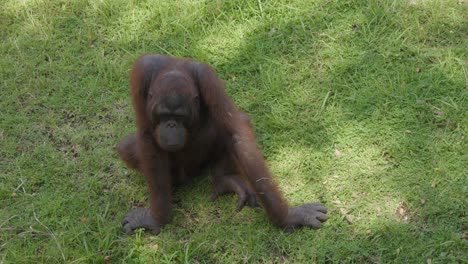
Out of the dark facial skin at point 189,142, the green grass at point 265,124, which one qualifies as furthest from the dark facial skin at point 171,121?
the green grass at point 265,124

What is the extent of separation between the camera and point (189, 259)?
3412mm

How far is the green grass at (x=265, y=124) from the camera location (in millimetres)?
3471

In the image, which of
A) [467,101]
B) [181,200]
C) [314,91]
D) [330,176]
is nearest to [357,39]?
[314,91]

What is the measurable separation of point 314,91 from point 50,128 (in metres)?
2.02

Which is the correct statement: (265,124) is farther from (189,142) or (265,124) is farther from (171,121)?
(171,121)

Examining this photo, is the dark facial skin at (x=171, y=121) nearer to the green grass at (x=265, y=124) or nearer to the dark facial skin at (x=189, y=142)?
the dark facial skin at (x=189, y=142)

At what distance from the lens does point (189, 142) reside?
372 cm

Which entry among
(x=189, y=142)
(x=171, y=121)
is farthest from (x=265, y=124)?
(x=171, y=121)

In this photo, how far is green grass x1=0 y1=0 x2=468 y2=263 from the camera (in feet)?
11.4

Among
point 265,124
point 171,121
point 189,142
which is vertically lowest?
point 265,124

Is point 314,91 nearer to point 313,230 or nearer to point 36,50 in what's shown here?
point 313,230

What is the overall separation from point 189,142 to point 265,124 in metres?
0.75

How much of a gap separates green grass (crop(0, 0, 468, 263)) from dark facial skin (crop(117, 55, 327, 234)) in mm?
117

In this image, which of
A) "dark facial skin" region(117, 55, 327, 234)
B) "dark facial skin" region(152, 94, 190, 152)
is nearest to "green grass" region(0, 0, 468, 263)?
"dark facial skin" region(117, 55, 327, 234)
